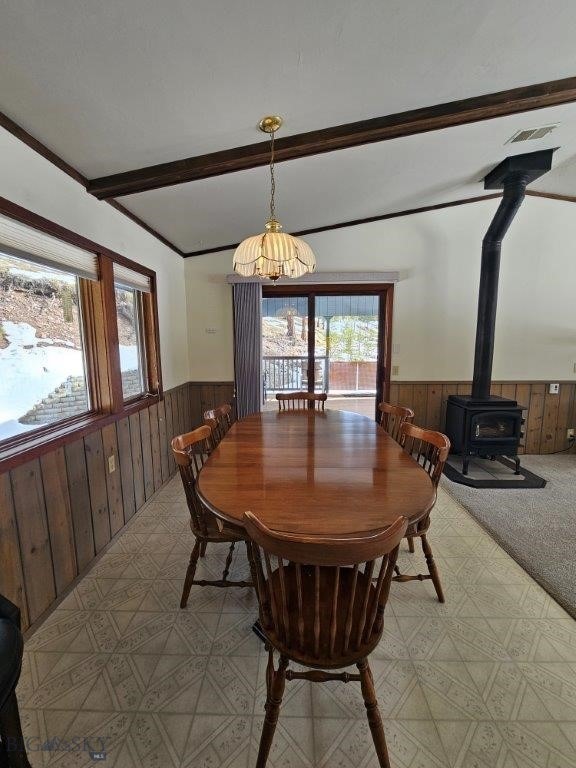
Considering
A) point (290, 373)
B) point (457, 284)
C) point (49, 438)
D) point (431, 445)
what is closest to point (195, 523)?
point (49, 438)

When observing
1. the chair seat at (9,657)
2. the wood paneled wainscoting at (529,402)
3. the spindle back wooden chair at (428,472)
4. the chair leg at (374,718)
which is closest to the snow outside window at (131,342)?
the chair seat at (9,657)

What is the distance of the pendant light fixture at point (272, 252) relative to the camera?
1.85m

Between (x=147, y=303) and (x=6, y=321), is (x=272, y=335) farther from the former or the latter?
(x=6, y=321)

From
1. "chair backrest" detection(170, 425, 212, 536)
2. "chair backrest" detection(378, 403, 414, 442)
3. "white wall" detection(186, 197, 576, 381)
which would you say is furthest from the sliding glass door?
"chair backrest" detection(170, 425, 212, 536)

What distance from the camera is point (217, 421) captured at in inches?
93.8

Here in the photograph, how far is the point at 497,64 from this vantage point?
5.58ft

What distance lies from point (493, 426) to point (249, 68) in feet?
11.7

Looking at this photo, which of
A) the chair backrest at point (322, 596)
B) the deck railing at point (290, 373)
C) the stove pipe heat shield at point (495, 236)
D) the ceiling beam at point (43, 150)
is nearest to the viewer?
the chair backrest at point (322, 596)

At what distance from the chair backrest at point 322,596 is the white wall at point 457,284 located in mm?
3332

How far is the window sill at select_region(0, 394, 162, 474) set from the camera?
1.51m

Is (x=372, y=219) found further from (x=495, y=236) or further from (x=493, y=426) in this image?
(x=493, y=426)

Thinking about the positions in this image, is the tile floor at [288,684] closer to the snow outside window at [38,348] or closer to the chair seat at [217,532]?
the chair seat at [217,532]

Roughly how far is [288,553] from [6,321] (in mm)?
1748

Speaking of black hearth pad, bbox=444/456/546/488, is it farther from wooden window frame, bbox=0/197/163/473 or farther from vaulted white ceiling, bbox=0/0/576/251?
wooden window frame, bbox=0/197/163/473
